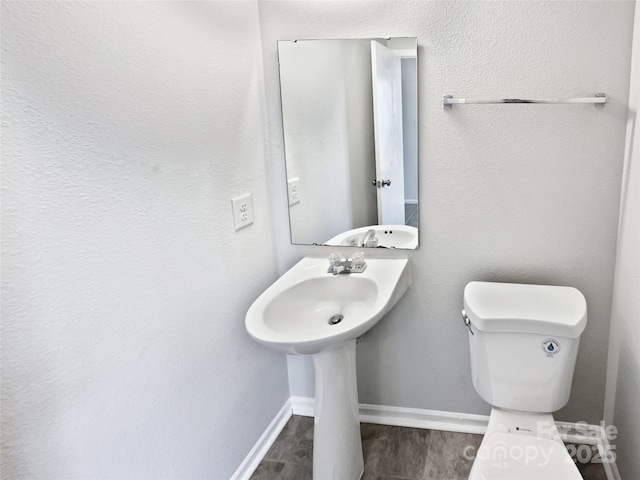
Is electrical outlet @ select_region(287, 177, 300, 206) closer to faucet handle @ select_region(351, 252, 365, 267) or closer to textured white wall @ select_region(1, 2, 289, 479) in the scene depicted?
textured white wall @ select_region(1, 2, 289, 479)

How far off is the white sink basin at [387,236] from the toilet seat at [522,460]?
777mm

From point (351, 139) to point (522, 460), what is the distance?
1238 millimetres

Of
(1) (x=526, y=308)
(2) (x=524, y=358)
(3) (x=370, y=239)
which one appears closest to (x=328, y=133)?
(3) (x=370, y=239)

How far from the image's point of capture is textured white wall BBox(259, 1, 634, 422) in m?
1.67

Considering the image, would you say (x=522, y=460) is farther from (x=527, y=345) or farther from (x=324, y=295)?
(x=324, y=295)

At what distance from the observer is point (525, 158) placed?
178 centimetres

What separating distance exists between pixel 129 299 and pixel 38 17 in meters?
0.67

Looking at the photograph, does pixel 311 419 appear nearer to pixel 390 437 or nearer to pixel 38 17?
pixel 390 437

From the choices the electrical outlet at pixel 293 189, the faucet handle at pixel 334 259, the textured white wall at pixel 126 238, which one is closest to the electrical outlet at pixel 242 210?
the textured white wall at pixel 126 238

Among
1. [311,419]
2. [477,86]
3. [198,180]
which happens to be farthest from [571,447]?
[198,180]

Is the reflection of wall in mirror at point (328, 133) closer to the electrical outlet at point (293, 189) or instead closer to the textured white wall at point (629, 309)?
the electrical outlet at point (293, 189)

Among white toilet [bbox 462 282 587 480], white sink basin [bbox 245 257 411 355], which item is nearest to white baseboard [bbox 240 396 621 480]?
white toilet [bbox 462 282 587 480]

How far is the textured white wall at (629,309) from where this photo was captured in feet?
5.11

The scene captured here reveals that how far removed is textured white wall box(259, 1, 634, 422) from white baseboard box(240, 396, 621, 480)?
65 millimetres
